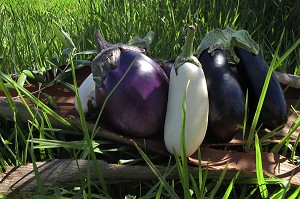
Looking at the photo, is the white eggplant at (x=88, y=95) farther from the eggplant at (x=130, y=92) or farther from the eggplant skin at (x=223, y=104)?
the eggplant skin at (x=223, y=104)

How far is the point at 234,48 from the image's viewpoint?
4.75 ft

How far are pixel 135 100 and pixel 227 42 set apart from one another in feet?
1.17

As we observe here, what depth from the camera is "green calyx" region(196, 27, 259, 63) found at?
4.57ft

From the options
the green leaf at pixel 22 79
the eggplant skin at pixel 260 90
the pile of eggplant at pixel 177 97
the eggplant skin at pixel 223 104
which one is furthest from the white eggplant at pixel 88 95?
the eggplant skin at pixel 260 90

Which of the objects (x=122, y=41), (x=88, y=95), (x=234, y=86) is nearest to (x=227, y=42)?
(x=234, y=86)

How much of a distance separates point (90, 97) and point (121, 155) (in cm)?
19

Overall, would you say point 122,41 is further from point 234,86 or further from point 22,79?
point 234,86

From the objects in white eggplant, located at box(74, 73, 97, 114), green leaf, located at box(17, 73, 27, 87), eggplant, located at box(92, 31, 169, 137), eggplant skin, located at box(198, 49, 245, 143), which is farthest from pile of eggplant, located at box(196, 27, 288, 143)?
green leaf, located at box(17, 73, 27, 87)

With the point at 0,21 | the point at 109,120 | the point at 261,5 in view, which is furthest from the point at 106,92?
the point at 261,5

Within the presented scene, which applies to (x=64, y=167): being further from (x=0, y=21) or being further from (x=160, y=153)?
(x=0, y=21)

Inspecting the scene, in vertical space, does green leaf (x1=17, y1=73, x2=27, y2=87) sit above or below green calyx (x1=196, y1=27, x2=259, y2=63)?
below

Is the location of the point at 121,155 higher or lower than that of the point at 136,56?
lower

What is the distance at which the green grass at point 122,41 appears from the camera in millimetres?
1132

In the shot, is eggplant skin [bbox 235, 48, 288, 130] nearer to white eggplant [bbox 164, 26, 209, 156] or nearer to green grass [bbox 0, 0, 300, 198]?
green grass [bbox 0, 0, 300, 198]
